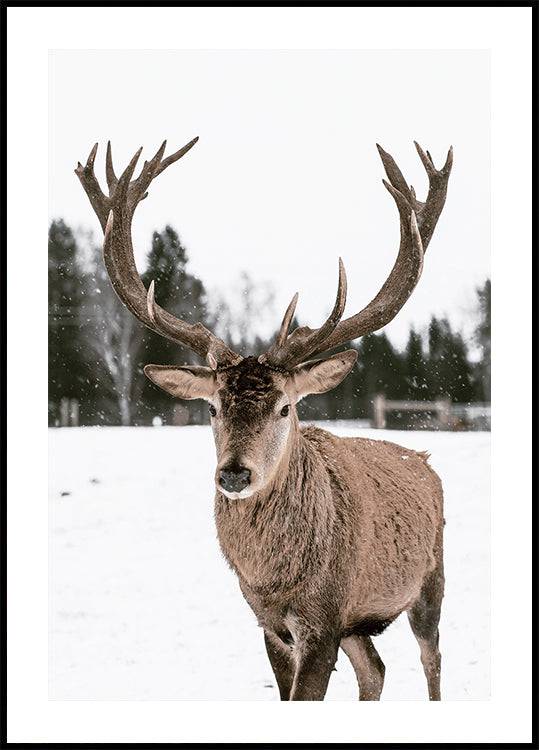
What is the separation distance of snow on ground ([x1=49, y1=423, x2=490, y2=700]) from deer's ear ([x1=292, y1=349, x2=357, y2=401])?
3.17m

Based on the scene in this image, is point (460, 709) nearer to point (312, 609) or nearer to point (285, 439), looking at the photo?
point (312, 609)

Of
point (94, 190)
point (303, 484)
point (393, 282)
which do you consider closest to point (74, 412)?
point (94, 190)

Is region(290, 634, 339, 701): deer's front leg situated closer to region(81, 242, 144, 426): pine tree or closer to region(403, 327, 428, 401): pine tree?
region(403, 327, 428, 401): pine tree

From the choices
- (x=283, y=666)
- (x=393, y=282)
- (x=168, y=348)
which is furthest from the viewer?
(x=168, y=348)

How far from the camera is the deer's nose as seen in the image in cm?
468

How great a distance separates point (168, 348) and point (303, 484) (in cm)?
1368

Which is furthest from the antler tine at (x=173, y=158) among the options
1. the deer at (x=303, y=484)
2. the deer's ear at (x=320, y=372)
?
the deer's ear at (x=320, y=372)

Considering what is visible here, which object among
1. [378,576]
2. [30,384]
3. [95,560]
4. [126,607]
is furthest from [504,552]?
[95,560]

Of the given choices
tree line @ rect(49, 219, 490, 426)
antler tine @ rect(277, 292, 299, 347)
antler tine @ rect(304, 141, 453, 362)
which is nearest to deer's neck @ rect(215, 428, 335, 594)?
antler tine @ rect(277, 292, 299, 347)

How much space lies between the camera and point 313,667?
5.05 meters

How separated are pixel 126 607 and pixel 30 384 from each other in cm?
497

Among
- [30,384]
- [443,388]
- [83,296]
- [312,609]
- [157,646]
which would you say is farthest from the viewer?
[443,388]

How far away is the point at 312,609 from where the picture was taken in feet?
16.9

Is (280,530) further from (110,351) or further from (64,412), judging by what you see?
(64,412)
